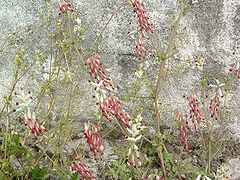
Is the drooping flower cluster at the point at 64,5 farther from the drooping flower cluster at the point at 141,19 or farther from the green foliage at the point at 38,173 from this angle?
the green foliage at the point at 38,173

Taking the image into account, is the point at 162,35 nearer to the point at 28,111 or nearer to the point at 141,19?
the point at 141,19

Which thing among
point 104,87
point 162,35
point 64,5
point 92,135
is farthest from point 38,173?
point 162,35

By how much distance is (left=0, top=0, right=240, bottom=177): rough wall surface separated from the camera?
A: 306 centimetres

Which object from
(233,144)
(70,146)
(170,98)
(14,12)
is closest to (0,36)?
(14,12)

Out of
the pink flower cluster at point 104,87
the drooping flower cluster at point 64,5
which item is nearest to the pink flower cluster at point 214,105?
the pink flower cluster at point 104,87

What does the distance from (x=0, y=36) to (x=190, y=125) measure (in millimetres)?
1441

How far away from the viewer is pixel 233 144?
3115 millimetres

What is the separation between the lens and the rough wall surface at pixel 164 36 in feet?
10.1

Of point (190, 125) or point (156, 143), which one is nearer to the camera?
point (156, 143)

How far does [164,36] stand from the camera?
308 cm

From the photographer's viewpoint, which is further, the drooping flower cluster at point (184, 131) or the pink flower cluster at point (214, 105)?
the drooping flower cluster at point (184, 131)

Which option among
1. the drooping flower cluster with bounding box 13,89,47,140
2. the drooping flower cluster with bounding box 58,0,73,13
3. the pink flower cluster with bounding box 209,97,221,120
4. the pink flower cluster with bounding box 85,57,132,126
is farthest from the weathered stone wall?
the drooping flower cluster with bounding box 13,89,47,140

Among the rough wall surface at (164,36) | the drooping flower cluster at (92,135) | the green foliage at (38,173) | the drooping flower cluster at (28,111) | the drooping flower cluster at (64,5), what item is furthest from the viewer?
the rough wall surface at (164,36)

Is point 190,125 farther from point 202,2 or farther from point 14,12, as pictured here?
point 14,12
